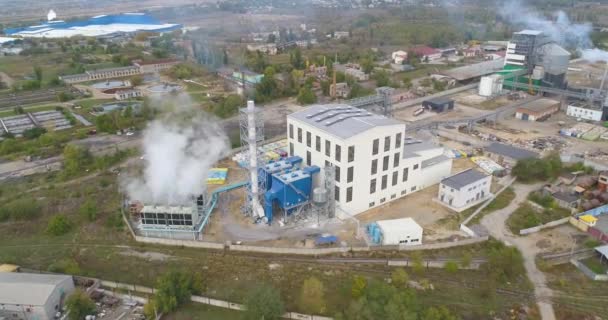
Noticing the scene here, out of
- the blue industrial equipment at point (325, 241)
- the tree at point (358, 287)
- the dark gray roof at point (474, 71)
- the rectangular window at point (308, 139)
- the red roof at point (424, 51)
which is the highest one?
the rectangular window at point (308, 139)

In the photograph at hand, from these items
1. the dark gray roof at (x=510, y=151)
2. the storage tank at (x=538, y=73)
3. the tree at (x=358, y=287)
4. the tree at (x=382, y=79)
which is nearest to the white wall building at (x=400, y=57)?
the tree at (x=382, y=79)

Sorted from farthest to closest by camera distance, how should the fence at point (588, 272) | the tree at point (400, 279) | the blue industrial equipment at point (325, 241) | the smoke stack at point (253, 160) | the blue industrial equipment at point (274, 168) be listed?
the blue industrial equipment at point (274, 168) < the smoke stack at point (253, 160) < the blue industrial equipment at point (325, 241) < the fence at point (588, 272) < the tree at point (400, 279)

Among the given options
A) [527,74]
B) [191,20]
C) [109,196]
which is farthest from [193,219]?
[191,20]

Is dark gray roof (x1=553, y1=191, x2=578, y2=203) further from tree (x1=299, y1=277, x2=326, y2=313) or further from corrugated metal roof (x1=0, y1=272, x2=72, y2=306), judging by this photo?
corrugated metal roof (x1=0, y1=272, x2=72, y2=306)

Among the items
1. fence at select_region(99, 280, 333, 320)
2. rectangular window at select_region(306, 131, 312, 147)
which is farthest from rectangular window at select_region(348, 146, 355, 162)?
fence at select_region(99, 280, 333, 320)

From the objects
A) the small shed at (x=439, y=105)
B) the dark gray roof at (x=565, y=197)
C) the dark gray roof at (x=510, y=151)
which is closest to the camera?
the dark gray roof at (x=565, y=197)

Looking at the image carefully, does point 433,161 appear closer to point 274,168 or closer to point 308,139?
point 308,139

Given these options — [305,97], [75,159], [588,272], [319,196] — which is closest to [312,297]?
[319,196]

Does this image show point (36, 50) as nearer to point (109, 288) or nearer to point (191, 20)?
point (191, 20)

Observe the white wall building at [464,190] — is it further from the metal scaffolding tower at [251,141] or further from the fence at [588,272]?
the metal scaffolding tower at [251,141]
